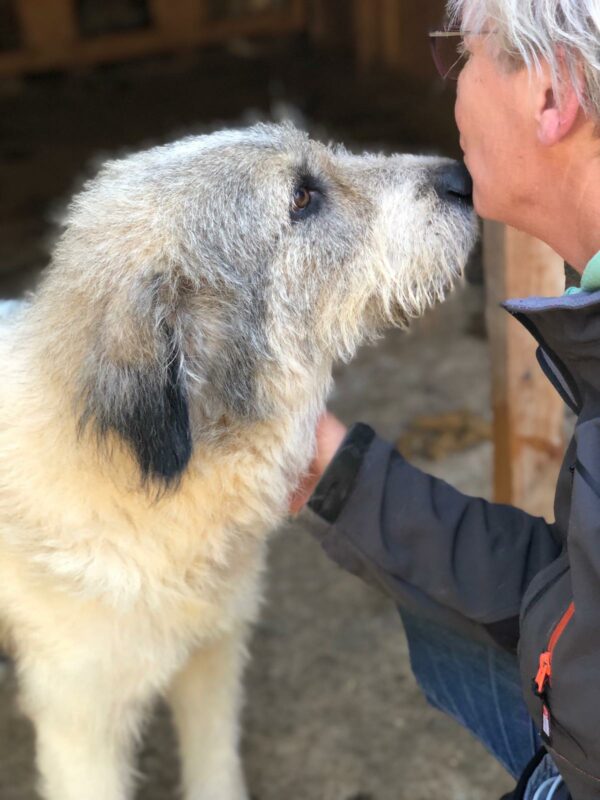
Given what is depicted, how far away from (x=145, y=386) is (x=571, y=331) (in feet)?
2.39

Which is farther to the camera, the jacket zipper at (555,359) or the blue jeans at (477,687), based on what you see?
the blue jeans at (477,687)

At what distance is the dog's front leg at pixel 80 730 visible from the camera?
198 centimetres

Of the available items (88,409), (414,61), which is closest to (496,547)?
(88,409)

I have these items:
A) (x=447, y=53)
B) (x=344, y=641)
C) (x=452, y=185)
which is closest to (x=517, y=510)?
(x=452, y=185)

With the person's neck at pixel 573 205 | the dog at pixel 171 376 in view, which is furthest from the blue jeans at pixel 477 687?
the person's neck at pixel 573 205

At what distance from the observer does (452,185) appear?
1983 millimetres

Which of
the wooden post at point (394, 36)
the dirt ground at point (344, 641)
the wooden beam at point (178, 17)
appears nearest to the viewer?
the dirt ground at point (344, 641)

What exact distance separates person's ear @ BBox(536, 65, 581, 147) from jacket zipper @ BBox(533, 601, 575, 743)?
0.72 m

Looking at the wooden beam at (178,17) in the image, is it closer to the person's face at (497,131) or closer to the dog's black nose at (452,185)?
the dog's black nose at (452,185)

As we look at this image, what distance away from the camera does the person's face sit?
1.55 m

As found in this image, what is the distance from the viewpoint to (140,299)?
1740 mm

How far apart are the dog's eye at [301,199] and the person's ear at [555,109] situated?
0.54m

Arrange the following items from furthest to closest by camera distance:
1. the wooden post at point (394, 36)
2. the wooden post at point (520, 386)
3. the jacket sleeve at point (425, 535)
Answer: the wooden post at point (394, 36) → the wooden post at point (520, 386) → the jacket sleeve at point (425, 535)

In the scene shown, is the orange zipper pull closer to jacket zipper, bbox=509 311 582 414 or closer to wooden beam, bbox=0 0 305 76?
jacket zipper, bbox=509 311 582 414
